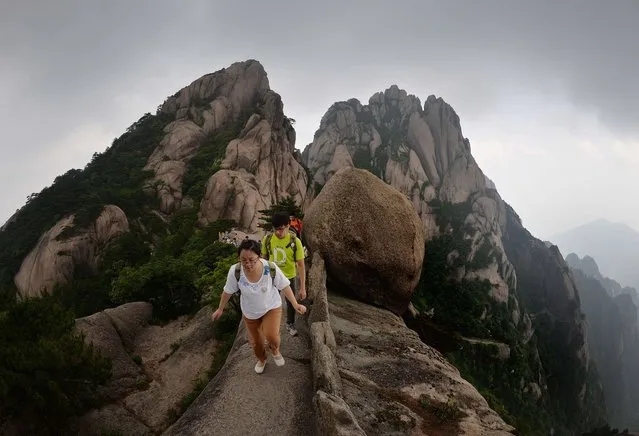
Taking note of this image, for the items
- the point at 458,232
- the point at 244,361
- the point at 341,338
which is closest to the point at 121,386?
the point at 244,361

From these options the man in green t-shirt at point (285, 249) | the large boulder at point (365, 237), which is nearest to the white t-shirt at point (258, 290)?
the man in green t-shirt at point (285, 249)

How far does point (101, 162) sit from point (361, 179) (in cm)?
4961

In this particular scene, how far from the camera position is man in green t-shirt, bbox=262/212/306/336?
232 inches

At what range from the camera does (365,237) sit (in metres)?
10.3

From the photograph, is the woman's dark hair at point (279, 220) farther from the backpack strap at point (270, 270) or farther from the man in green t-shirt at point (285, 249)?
the backpack strap at point (270, 270)

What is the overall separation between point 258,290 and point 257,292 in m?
0.03

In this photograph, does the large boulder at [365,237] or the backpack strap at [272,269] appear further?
the large boulder at [365,237]

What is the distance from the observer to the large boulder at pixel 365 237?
10.4 meters

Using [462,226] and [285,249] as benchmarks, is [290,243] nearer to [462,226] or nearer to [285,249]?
[285,249]

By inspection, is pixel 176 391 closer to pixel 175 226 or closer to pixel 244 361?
pixel 244 361

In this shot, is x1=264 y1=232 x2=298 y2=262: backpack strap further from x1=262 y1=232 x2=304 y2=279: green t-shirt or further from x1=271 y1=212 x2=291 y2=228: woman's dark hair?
x1=271 y1=212 x2=291 y2=228: woman's dark hair

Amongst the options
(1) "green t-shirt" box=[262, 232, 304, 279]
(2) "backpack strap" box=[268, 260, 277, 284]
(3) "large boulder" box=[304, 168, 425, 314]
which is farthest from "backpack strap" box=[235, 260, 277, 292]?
(3) "large boulder" box=[304, 168, 425, 314]

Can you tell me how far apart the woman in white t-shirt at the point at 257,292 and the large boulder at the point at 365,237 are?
5.28 metres

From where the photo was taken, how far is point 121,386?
1008 cm
